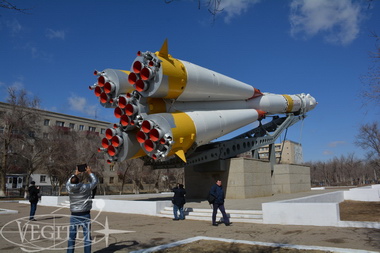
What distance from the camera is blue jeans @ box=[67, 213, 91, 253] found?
533 centimetres

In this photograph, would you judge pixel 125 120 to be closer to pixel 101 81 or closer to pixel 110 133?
pixel 110 133

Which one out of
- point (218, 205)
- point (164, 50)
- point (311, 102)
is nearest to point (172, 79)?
point (164, 50)

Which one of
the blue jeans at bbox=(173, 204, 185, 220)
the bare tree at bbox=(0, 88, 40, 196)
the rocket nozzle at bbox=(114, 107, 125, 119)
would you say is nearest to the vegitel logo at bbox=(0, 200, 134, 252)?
the blue jeans at bbox=(173, 204, 185, 220)

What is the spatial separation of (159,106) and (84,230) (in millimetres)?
8454

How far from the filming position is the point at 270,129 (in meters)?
24.1

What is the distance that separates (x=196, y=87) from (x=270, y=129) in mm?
11730

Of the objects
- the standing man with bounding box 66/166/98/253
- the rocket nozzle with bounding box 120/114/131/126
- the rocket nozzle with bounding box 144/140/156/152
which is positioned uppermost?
the rocket nozzle with bounding box 120/114/131/126

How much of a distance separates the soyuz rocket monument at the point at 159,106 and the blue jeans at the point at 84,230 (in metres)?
6.28

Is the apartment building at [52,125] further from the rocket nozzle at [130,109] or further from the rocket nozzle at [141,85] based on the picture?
the rocket nozzle at [141,85]

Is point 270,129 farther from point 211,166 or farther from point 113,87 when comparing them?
point 113,87

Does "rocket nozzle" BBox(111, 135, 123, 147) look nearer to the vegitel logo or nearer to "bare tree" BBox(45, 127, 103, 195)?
the vegitel logo

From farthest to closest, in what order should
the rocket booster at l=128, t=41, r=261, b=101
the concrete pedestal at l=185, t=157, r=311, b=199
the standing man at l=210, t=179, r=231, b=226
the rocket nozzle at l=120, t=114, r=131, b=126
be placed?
1. the concrete pedestal at l=185, t=157, r=311, b=199
2. the rocket nozzle at l=120, t=114, r=131, b=126
3. the rocket booster at l=128, t=41, r=261, b=101
4. the standing man at l=210, t=179, r=231, b=226

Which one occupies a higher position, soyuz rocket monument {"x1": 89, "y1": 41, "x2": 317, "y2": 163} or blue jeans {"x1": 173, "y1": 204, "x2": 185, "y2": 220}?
soyuz rocket monument {"x1": 89, "y1": 41, "x2": 317, "y2": 163}

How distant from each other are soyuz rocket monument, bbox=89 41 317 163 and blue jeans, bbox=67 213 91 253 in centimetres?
628
